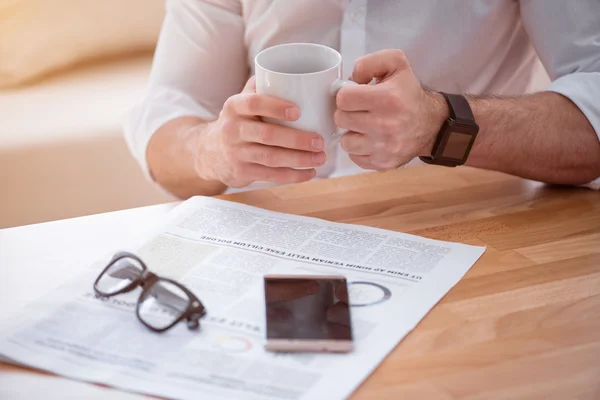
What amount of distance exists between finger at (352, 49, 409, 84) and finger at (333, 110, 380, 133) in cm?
6

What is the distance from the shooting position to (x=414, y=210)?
982mm

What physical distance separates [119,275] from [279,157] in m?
0.25

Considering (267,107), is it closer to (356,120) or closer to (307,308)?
(356,120)

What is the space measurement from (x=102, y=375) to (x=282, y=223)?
1.16 ft

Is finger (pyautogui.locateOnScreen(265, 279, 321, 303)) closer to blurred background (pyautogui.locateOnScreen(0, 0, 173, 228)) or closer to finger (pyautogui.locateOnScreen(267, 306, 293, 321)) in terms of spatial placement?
finger (pyautogui.locateOnScreen(267, 306, 293, 321))

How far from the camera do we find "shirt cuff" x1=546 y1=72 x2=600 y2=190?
1.06 m

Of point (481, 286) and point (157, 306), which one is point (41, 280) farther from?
point (481, 286)

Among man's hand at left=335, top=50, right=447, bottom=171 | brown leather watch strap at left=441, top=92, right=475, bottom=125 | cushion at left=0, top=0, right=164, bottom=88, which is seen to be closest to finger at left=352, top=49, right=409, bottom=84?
man's hand at left=335, top=50, right=447, bottom=171

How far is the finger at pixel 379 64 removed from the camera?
90 centimetres

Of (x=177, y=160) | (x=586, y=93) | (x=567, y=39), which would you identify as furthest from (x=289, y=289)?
(x=567, y=39)

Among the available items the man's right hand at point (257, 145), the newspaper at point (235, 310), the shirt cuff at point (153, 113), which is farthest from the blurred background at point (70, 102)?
the newspaper at point (235, 310)

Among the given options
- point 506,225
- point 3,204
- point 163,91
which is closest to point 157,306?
point 506,225

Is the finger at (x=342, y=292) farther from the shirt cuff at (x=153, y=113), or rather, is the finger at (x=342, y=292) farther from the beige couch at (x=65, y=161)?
the beige couch at (x=65, y=161)

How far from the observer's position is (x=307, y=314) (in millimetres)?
699
